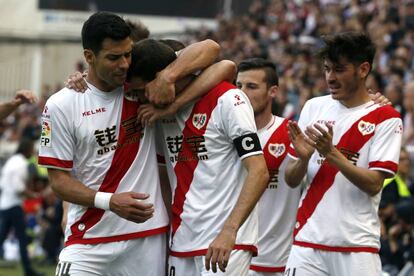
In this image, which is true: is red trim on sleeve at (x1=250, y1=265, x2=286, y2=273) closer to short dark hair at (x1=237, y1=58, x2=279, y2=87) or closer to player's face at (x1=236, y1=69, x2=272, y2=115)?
player's face at (x1=236, y1=69, x2=272, y2=115)

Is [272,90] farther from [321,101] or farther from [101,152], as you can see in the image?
[101,152]

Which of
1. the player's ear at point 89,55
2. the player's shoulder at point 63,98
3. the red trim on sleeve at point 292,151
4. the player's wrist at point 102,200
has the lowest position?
the player's wrist at point 102,200

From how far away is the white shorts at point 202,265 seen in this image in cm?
666

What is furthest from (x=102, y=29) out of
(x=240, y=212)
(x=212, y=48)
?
(x=240, y=212)

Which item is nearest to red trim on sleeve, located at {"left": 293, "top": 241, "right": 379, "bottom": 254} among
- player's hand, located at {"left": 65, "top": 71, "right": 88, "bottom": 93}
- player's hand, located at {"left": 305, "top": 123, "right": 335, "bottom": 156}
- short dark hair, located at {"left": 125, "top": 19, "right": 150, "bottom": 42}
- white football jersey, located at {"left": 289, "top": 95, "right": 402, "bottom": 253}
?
white football jersey, located at {"left": 289, "top": 95, "right": 402, "bottom": 253}

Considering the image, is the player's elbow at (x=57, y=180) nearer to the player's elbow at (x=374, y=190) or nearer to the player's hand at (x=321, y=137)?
the player's hand at (x=321, y=137)

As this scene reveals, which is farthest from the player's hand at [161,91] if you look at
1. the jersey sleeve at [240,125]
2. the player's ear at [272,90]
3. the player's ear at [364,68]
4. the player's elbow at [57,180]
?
the player's ear at [272,90]

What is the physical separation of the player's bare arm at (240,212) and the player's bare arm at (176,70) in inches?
26.2

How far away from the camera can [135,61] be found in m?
6.82

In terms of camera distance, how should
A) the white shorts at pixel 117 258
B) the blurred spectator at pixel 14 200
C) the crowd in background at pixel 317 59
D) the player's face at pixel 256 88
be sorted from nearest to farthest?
the white shorts at pixel 117 258 < the player's face at pixel 256 88 < the crowd in background at pixel 317 59 < the blurred spectator at pixel 14 200

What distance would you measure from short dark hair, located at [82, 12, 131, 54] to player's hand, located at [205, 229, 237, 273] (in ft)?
4.67

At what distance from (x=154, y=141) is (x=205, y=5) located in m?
29.7

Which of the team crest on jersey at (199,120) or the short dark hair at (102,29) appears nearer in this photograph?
the short dark hair at (102,29)

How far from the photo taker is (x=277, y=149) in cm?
815
